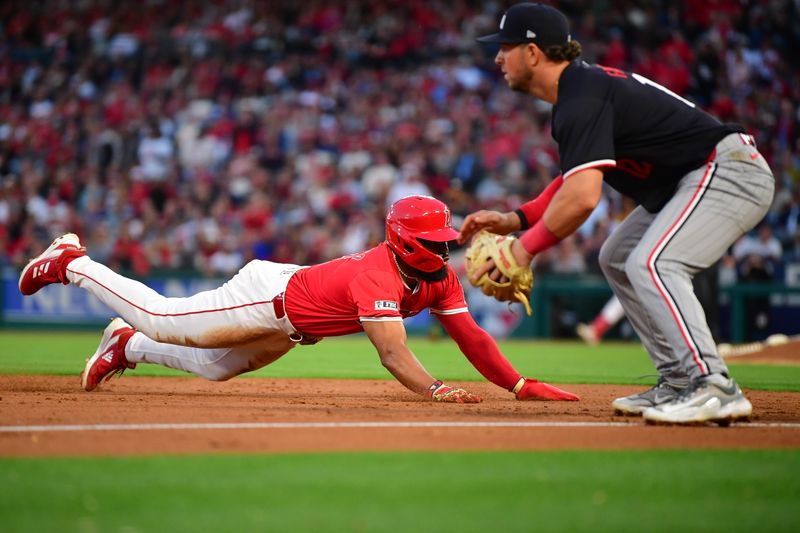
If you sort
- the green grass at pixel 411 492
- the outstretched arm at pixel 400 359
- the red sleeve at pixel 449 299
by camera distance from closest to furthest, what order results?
the green grass at pixel 411 492, the outstretched arm at pixel 400 359, the red sleeve at pixel 449 299

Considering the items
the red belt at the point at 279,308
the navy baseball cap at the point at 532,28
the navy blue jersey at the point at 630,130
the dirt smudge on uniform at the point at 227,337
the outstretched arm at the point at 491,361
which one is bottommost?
the outstretched arm at the point at 491,361

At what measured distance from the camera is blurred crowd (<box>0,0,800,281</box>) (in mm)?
17750

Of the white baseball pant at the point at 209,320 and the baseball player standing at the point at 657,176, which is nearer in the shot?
the baseball player standing at the point at 657,176

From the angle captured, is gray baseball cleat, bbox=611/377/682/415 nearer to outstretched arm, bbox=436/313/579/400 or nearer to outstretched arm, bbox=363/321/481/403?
outstretched arm, bbox=436/313/579/400

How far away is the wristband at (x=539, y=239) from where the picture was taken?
4.98 meters

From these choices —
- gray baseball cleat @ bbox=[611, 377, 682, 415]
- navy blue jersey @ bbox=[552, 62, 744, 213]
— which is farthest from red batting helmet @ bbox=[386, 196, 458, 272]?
gray baseball cleat @ bbox=[611, 377, 682, 415]

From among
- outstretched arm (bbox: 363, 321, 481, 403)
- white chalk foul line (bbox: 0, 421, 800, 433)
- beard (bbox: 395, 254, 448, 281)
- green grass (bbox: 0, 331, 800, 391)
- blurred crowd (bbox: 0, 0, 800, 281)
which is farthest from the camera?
blurred crowd (bbox: 0, 0, 800, 281)

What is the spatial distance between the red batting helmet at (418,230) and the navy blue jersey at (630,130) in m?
1.09

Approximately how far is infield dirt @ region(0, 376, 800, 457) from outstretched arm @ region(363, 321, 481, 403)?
0.11 meters

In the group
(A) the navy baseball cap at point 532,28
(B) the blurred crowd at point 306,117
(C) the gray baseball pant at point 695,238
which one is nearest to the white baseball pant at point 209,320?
(A) the navy baseball cap at point 532,28

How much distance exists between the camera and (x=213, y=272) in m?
18.2

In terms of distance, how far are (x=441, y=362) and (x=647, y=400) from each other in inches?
238

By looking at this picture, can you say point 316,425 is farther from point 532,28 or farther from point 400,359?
point 532,28

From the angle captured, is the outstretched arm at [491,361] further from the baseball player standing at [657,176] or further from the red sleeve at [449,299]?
the baseball player standing at [657,176]
